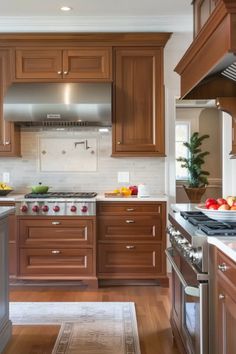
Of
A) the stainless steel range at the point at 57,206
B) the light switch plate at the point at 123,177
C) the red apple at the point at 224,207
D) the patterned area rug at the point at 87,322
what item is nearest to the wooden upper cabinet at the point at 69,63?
the light switch plate at the point at 123,177

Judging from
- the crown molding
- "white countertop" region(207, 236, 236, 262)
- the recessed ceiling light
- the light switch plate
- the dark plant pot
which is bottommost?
the dark plant pot

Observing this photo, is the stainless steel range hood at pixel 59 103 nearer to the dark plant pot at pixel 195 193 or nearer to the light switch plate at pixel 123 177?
the light switch plate at pixel 123 177

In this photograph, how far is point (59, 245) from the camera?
13.8ft

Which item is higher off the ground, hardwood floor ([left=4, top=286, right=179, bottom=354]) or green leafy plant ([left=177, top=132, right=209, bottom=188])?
green leafy plant ([left=177, top=132, right=209, bottom=188])

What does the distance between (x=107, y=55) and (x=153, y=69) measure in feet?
1.71

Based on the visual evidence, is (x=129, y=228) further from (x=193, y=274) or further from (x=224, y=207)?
(x=193, y=274)

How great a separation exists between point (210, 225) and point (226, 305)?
55 cm

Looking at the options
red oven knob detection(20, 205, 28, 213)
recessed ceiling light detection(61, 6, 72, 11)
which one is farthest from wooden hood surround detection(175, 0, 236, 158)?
red oven knob detection(20, 205, 28, 213)

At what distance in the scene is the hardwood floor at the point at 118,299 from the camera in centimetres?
279

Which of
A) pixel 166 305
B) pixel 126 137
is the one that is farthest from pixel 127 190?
pixel 166 305

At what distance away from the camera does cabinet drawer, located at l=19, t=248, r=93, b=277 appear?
13.8ft

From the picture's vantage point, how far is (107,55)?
444cm

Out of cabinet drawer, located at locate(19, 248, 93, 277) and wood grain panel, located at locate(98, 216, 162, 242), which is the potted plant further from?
cabinet drawer, located at locate(19, 248, 93, 277)

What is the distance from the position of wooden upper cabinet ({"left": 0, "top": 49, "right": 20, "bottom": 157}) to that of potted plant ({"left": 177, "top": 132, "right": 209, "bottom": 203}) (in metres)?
4.85
